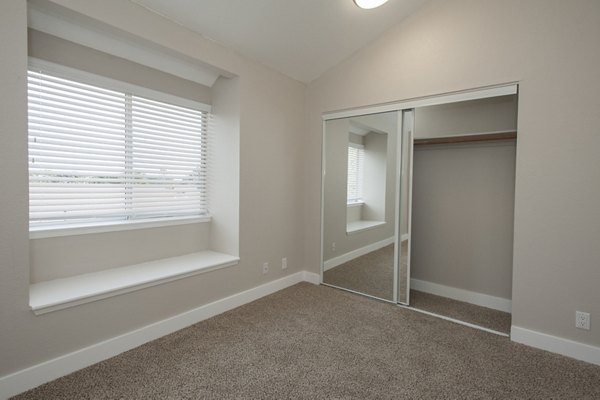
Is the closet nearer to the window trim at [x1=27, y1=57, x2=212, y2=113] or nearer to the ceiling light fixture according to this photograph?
the ceiling light fixture

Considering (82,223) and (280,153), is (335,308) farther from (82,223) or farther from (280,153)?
(82,223)

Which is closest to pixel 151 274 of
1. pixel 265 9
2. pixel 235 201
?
pixel 235 201

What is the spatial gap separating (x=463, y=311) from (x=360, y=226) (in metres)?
1.30

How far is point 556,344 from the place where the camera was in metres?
2.28

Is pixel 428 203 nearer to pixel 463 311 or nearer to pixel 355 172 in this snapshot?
pixel 355 172

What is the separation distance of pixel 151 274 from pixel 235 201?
40.3 inches

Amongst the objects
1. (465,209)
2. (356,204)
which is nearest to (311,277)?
(356,204)

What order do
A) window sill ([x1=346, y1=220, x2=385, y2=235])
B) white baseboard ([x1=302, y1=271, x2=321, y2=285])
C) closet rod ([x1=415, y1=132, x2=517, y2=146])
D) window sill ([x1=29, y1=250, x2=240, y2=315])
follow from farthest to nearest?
white baseboard ([x1=302, y1=271, x2=321, y2=285])
window sill ([x1=346, y1=220, x2=385, y2=235])
closet rod ([x1=415, y1=132, x2=517, y2=146])
window sill ([x1=29, y1=250, x2=240, y2=315])

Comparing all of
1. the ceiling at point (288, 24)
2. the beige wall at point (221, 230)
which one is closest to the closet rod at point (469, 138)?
the ceiling at point (288, 24)

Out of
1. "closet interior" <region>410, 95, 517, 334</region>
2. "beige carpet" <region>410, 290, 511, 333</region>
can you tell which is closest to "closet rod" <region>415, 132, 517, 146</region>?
"closet interior" <region>410, 95, 517, 334</region>

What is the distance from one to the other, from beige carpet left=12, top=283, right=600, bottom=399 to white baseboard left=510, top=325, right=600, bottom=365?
0.06 metres

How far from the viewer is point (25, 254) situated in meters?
1.82

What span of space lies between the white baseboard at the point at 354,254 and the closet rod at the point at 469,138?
1.09m

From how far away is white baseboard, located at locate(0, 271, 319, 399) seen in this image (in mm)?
1776
